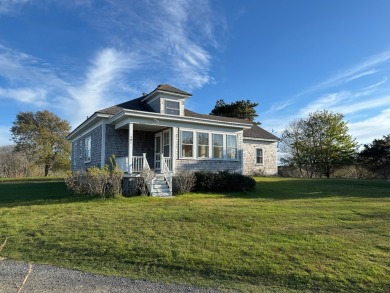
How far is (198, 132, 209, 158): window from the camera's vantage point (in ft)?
55.6

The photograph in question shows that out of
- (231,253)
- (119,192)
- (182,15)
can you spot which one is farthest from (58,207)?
(182,15)

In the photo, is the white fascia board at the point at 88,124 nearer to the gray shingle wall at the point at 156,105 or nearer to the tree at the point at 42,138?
the gray shingle wall at the point at 156,105

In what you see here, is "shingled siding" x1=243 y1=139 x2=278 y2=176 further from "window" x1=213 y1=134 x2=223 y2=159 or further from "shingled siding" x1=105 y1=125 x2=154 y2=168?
"shingled siding" x1=105 y1=125 x2=154 y2=168

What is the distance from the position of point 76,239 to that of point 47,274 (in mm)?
1877

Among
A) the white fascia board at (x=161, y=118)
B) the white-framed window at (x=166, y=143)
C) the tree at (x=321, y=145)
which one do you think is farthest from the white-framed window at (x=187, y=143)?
the tree at (x=321, y=145)

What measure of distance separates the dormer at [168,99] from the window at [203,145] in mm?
1739

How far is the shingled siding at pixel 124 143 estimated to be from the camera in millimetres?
15820

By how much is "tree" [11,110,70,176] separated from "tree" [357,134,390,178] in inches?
1280

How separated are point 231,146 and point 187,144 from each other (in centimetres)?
304

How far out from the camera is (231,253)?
6066mm

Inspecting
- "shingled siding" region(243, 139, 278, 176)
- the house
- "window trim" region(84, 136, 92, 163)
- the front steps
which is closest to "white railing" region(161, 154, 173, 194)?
the house

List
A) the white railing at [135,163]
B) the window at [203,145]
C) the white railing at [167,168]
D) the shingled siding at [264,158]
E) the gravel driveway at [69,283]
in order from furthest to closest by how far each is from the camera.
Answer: the shingled siding at [264,158] → the window at [203,145] → the white railing at [135,163] → the white railing at [167,168] → the gravel driveway at [69,283]

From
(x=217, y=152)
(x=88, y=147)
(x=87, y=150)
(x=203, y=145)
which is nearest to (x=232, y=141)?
(x=217, y=152)

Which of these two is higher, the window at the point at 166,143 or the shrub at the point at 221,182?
the window at the point at 166,143
